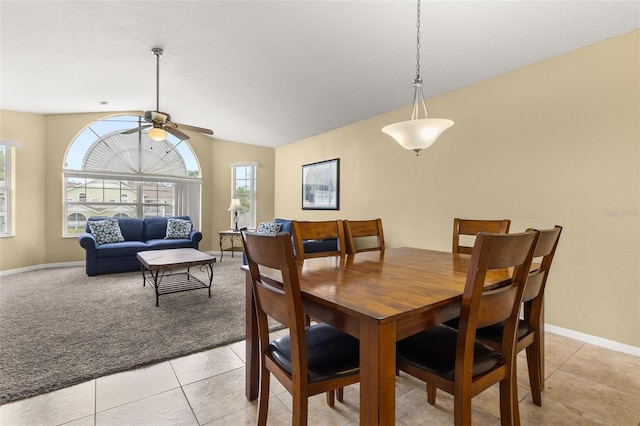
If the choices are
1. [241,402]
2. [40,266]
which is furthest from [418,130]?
[40,266]

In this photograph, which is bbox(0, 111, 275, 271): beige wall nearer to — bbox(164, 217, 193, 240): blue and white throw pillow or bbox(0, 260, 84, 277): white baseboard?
bbox(0, 260, 84, 277): white baseboard

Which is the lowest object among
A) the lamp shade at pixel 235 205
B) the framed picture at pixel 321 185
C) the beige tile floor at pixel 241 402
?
the beige tile floor at pixel 241 402

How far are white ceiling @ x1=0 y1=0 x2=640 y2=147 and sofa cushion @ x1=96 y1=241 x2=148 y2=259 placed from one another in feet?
7.30

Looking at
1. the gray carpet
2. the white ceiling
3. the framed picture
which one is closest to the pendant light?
the white ceiling

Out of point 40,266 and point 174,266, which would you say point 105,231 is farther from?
point 174,266

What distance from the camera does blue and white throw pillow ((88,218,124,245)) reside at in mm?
4812

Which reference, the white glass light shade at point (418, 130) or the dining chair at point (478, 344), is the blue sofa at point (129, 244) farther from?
the dining chair at point (478, 344)

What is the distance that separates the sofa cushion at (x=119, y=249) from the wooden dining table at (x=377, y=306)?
3958 millimetres

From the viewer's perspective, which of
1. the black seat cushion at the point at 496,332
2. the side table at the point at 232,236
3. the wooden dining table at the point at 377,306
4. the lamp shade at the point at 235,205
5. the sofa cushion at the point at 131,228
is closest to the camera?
the wooden dining table at the point at 377,306

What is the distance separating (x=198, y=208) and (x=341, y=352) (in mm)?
5772

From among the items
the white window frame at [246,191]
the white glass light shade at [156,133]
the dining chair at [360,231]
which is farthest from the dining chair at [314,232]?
the white window frame at [246,191]

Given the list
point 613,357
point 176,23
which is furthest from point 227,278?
point 613,357

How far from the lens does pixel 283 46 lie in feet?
9.01

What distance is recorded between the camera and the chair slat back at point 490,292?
1.03 m
